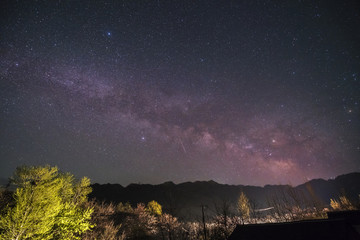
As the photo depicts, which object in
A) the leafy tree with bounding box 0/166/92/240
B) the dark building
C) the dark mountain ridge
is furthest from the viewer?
the dark mountain ridge

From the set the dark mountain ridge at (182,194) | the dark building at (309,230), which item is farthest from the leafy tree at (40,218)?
the dark mountain ridge at (182,194)

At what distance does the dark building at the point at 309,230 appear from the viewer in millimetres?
12177

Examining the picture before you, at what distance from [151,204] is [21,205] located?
171ft

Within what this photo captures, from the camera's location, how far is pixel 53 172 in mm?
28406

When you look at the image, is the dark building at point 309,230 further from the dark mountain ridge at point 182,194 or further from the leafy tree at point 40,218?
the dark mountain ridge at point 182,194

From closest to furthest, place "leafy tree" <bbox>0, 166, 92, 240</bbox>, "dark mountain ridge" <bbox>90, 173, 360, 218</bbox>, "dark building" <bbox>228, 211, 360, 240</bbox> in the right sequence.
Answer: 1. "dark building" <bbox>228, 211, 360, 240</bbox>
2. "leafy tree" <bbox>0, 166, 92, 240</bbox>
3. "dark mountain ridge" <bbox>90, 173, 360, 218</bbox>

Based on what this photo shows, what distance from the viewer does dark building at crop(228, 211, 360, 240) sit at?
39.9 feet

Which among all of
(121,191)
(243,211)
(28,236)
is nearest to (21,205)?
(28,236)

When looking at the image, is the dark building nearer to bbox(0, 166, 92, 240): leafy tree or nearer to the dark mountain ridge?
bbox(0, 166, 92, 240): leafy tree

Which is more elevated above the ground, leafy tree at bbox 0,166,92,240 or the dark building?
leafy tree at bbox 0,166,92,240

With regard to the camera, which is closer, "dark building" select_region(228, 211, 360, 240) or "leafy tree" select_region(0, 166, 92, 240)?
"dark building" select_region(228, 211, 360, 240)

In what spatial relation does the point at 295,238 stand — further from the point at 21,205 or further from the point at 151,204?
the point at 151,204

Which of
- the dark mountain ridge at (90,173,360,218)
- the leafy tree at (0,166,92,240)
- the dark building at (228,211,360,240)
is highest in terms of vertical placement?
the dark mountain ridge at (90,173,360,218)

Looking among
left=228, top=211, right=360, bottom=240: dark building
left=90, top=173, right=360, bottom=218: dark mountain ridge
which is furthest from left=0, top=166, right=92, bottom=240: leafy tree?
left=90, top=173, right=360, bottom=218: dark mountain ridge
